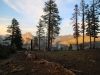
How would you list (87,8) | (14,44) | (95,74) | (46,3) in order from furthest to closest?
(14,44), (87,8), (46,3), (95,74)

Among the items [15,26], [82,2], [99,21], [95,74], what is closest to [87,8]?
[82,2]

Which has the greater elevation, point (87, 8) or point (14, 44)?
point (87, 8)

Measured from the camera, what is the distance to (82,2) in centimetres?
4222

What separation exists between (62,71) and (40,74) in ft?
4.84

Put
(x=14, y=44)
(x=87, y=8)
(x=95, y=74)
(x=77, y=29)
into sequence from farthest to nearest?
1. (x=14, y=44)
2. (x=77, y=29)
3. (x=87, y=8)
4. (x=95, y=74)

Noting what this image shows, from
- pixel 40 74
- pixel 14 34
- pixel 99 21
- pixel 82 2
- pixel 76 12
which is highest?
pixel 82 2

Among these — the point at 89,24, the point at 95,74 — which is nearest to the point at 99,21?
the point at 89,24

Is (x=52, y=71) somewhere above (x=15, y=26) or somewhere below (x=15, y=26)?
below

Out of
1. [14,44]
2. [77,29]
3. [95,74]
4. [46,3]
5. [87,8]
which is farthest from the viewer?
[14,44]

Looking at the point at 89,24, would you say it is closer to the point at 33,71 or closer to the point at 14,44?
the point at 14,44

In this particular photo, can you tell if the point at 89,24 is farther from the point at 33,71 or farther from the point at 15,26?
the point at 33,71

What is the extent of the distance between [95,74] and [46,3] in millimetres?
31536

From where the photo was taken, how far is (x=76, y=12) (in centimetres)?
4359

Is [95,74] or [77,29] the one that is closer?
[95,74]
